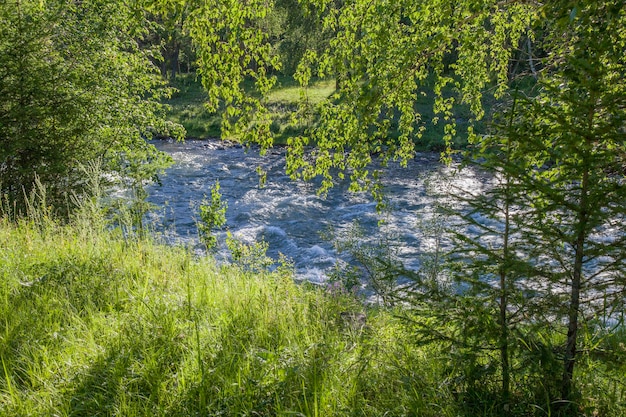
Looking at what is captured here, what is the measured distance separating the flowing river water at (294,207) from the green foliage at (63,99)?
5.47 feet

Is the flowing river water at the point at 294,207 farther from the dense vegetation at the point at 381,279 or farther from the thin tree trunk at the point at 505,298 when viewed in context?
the thin tree trunk at the point at 505,298

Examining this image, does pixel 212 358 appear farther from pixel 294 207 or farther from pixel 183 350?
pixel 294 207

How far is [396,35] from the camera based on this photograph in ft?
15.6

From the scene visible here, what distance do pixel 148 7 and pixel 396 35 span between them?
2.35m

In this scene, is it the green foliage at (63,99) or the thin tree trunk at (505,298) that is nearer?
the thin tree trunk at (505,298)

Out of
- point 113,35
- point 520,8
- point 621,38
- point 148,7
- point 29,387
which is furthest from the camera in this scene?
point 113,35

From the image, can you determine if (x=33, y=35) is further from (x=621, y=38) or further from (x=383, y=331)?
(x=621, y=38)

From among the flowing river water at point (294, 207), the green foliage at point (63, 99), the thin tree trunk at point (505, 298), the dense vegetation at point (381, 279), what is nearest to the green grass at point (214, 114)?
the flowing river water at point (294, 207)

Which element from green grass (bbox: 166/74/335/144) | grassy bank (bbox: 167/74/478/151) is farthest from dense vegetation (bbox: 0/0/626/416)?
green grass (bbox: 166/74/335/144)

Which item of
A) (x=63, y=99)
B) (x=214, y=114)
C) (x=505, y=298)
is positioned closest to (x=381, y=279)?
(x=505, y=298)

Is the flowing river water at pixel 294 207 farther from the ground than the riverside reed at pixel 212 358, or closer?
closer

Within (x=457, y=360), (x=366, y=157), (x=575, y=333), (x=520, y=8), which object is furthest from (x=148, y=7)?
(x=520, y=8)

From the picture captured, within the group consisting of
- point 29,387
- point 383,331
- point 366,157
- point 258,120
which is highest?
point 258,120

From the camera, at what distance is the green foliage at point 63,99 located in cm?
832
